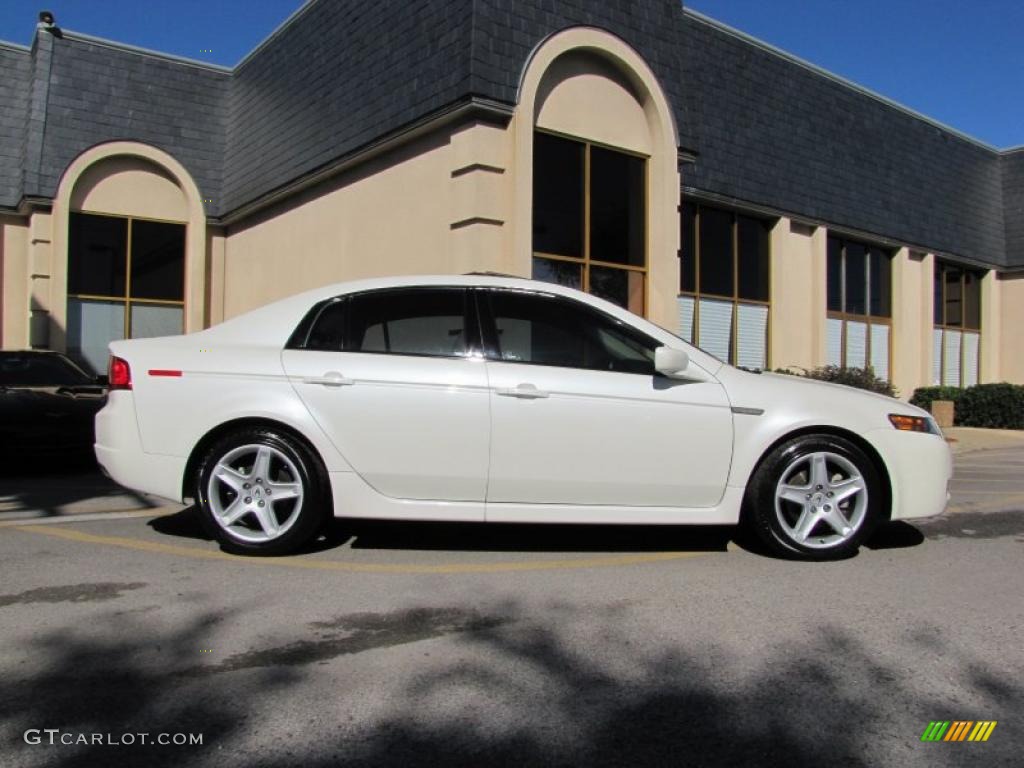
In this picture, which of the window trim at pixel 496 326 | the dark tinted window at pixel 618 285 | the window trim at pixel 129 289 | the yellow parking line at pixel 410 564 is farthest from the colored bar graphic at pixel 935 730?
the window trim at pixel 129 289

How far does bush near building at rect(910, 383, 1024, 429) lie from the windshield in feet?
54.0

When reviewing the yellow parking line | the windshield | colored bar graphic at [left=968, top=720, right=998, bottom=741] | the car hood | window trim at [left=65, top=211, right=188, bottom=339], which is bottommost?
colored bar graphic at [left=968, top=720, right=998, bottom=741]

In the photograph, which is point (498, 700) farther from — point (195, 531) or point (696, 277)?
point (696, 277)

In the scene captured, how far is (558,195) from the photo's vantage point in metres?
10.1

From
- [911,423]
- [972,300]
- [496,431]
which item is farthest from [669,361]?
[972,300]

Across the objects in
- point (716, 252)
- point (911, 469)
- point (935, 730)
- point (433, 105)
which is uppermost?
point (433, 105)

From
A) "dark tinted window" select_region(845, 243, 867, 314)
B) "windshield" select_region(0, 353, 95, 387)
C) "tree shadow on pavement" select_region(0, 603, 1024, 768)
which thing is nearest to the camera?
"tree shadow on pavement" select_region(0, 603, 1024, 768)

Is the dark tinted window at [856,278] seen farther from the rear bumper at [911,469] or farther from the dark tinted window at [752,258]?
the rear bumper at [911,469]

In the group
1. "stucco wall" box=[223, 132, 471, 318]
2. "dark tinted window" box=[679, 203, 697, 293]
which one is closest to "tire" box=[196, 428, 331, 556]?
"stucco wall" box=[223, 132, 471, 318]

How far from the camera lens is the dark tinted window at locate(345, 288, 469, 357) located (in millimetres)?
4766

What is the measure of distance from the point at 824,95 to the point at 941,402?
6781mm

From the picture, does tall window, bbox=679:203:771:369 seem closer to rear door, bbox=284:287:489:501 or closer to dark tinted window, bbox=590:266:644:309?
dark tinted window, bbox=590:266:644:309

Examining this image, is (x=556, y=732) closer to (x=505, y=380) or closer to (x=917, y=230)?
(x=505, y=380)

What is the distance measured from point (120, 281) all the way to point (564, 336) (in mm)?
12690
